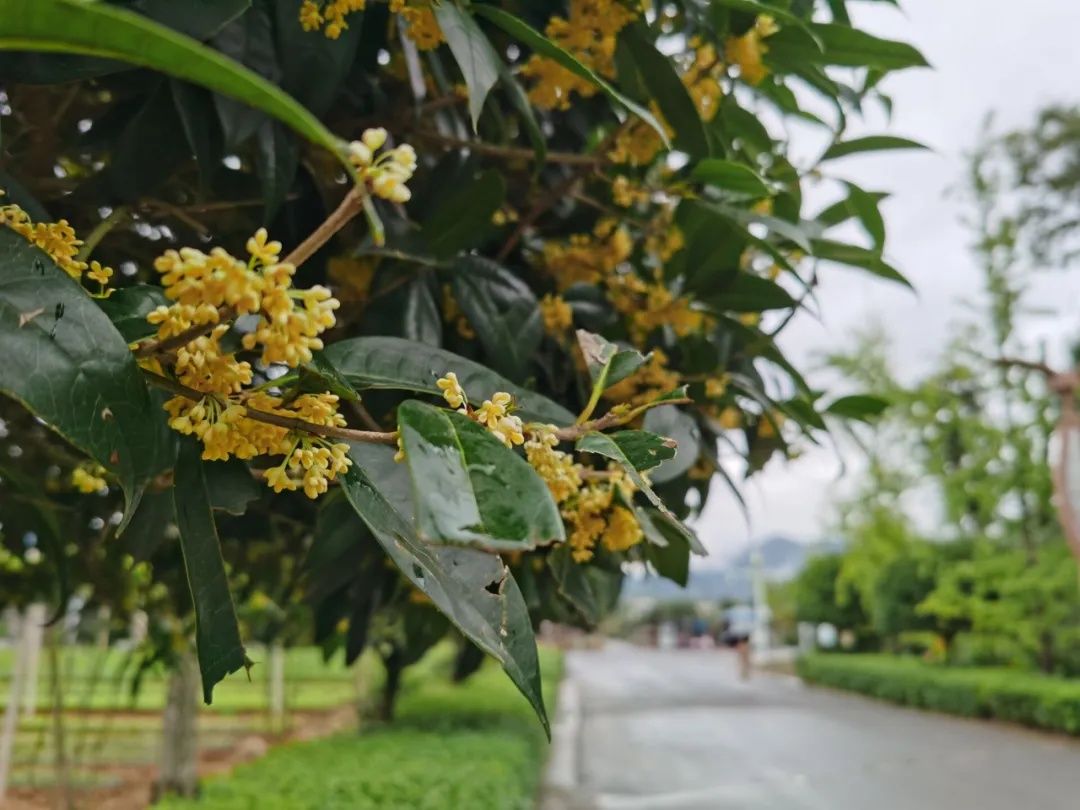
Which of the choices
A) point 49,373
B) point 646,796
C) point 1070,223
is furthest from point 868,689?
point 49,373

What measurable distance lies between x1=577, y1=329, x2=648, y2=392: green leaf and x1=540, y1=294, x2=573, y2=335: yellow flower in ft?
1.29

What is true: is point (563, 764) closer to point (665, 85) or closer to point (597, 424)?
point (665, 85)

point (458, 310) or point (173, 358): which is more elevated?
point (458, 310)

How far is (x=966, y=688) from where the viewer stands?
333 inches

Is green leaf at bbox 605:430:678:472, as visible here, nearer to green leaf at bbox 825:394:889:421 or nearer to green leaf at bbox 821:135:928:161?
green leaf at bbox 821:135:928:161

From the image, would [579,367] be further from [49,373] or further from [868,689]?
[868,689]

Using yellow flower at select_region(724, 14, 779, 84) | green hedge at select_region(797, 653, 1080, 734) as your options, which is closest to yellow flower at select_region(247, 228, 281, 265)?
yellow flower at select_region(724, 14, 779, 84)

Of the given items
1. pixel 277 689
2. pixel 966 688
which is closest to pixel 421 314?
pixel 277 689

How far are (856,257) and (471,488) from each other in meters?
0.71

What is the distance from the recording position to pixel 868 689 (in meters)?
10.5

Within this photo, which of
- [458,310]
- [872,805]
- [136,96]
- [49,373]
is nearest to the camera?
[49,373]

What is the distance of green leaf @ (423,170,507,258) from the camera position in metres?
0.84

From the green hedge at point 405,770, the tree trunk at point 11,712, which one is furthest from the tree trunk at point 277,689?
the tree trunk at point 11,712

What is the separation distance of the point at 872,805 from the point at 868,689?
20.2ft
